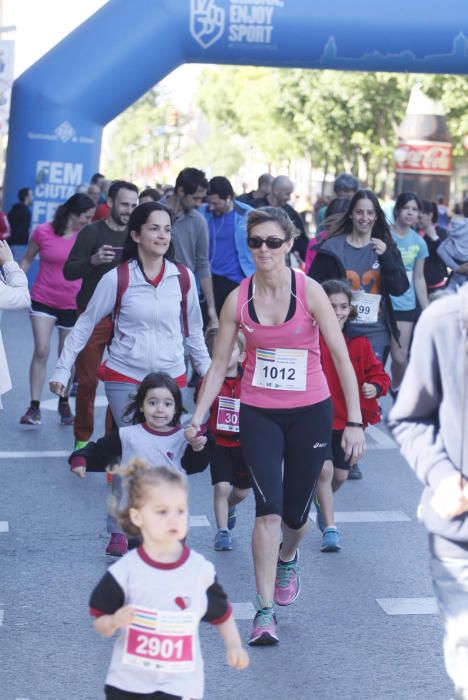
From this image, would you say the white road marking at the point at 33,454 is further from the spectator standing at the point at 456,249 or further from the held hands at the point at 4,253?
the spectator standing at the point at 456,249

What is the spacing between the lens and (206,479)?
30.1ft

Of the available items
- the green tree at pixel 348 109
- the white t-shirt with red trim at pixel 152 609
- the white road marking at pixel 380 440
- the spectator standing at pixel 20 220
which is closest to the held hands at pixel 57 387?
the white t-shirt with red trim at pixel 152 609

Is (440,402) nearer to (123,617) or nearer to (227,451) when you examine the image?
(123,617)

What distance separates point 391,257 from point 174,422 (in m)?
3.26

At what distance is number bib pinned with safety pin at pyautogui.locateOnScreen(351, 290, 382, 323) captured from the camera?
29.2 ft

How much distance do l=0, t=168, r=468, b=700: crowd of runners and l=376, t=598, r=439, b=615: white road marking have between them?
412mm

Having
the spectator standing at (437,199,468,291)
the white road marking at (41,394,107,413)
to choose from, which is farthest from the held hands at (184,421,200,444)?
the spectator standing at (437,199,468,291)

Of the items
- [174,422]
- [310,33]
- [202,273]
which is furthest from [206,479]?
[310,33]

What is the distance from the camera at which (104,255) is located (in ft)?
28.0

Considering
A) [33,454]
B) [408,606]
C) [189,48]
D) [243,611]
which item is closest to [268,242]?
[243,611]

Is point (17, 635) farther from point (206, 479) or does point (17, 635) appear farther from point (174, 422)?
point (206, 479)

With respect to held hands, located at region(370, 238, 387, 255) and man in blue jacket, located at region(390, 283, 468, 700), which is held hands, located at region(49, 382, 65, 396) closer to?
man in blue jacket, located at region(390, 283, 468, 700)

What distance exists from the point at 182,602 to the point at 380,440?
23.9 feet

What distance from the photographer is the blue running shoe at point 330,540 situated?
23.9 feet
